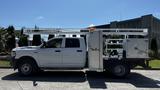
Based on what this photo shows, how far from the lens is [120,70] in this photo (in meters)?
15.5

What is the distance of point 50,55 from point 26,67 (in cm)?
131

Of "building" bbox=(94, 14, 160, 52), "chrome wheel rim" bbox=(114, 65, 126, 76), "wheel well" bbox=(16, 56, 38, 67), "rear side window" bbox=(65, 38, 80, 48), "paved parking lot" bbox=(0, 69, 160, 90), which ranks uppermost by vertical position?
"building" bbox=(94, 14, 160, 52)

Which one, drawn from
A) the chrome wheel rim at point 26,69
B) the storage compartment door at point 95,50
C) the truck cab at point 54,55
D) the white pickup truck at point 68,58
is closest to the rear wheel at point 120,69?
the white pickup truck at point 68,58

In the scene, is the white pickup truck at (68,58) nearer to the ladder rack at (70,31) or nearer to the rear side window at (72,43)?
the rear side window at (72,43)

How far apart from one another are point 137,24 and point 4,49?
50.5ft

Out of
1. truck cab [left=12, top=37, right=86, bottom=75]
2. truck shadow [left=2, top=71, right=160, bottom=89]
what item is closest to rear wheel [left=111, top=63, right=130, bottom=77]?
truck shadow [left=2, top=71, right=160, bottom=89]

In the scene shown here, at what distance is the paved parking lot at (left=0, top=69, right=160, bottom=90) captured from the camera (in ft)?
41.4

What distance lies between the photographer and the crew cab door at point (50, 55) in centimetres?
1541

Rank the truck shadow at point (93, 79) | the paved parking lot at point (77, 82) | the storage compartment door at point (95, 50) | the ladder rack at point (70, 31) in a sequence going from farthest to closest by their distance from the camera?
the ladder rack at point (70, 31) → the storage compartment door at point (95, 50) → the truck shadow at point (93, 79) → the paved parking lot at point (77, 82)

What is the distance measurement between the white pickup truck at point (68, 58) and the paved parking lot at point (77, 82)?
51cm

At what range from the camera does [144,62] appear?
50.3ft

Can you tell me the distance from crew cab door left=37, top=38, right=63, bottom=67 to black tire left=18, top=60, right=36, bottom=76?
1.49ft

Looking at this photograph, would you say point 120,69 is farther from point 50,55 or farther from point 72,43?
point 50,55

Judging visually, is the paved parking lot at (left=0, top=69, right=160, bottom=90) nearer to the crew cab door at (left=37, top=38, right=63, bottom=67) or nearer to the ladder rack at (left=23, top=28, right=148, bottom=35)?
the crew cab door at (left=37, top=38, right=63, bottom=67)
